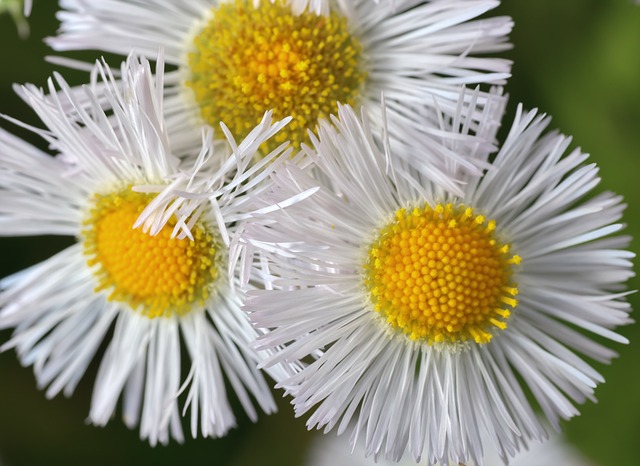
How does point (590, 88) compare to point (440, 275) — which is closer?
point (440, 275)

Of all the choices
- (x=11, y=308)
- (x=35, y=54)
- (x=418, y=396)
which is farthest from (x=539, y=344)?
(x=35, y=54)

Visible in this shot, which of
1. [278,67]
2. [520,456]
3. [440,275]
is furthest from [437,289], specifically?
[520,456]

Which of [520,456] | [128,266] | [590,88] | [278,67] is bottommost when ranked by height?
[520,456]

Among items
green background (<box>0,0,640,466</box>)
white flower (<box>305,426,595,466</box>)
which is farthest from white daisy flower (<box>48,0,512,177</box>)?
white flower (<box>305,426,595,466</box>)

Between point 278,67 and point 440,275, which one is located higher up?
point 278,67

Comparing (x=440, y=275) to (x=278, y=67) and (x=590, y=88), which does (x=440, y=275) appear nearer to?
(x=278, y=67)

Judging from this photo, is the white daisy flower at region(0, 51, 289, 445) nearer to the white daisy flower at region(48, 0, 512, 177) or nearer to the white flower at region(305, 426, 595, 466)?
the white daisy flower at region(48, 0, 512, 177)

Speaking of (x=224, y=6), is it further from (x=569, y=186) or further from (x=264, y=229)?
(x=569, y=186)

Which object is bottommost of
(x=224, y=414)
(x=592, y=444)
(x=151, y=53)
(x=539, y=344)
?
(x=592, y=444)
